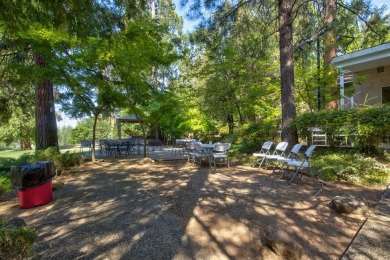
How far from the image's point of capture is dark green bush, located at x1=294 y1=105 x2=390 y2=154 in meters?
5.79

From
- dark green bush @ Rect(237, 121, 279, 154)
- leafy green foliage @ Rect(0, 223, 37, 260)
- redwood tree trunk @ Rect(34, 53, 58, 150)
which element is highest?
redwood tree trunk @ Rect(34, 53, 58, 150)

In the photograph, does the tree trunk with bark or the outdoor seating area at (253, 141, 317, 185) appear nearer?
the outdoor seating area at (253, 141, 317, 185)

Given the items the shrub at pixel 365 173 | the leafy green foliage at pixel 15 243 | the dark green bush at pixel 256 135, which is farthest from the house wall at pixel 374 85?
the leafy green foliage at pixel 15 243

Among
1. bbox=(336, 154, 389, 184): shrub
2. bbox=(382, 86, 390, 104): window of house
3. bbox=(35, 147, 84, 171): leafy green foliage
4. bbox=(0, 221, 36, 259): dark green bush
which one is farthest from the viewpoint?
bbox=(382, 86, 390, 104): window of house

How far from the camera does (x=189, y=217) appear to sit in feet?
11.5

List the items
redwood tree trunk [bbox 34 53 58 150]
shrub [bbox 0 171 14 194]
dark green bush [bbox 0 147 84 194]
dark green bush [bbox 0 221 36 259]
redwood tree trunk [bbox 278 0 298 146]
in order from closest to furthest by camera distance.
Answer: dark green bush [bbox 0 221 36 259] → shrub [bbox 0 171 14 194] → dark green bush [bbox 0 147 84 194] → redwood tree trunk [bbox 278 0 298 146] → redwood tree trunk [bbox 34 53 58 150]

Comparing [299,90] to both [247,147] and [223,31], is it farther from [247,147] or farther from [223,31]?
[223,31]

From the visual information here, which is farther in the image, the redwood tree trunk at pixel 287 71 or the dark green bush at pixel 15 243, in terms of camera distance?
the redwood tree trunk at pixel 287 71

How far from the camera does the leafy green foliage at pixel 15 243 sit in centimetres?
188

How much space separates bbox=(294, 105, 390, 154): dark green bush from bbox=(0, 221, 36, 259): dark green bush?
23.7 feet

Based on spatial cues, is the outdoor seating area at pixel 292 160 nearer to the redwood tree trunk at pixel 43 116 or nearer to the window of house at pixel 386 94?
the window of house at pixel 386 94

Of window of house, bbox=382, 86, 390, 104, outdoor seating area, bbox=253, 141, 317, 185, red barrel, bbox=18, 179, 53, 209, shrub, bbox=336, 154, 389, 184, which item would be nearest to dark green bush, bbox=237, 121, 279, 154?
outdoor seating area, bbox=253, 141, 317, 185

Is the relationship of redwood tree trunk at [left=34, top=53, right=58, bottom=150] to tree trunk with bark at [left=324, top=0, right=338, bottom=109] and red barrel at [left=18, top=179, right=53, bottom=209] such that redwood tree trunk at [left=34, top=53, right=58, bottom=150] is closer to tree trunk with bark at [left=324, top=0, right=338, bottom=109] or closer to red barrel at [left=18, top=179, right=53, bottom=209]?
red barrel at [left=18, top=179, right=53, bottom=209]

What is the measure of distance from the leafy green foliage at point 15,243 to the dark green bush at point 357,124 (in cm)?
722
